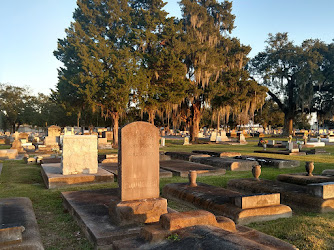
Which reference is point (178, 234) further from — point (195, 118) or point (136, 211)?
point (195, 118)

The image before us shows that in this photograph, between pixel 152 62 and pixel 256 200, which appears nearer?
pixel 256 200

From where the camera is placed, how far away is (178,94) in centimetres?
2444

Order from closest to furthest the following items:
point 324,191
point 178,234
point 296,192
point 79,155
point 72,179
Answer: point 178,234 → point 324,191 → point 296,192 → point 72,179 → point 79,155

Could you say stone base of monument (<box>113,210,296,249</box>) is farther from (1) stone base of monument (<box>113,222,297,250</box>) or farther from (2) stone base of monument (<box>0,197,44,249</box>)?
(2) stone base of monument (<box>0,197,44,249</box>)

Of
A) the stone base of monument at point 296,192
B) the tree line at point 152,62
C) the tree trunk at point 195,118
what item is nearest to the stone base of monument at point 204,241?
the stone base of monument at point 296,192

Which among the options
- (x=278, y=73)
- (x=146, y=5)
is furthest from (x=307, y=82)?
(x=146, y=5)

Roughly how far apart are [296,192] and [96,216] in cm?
461

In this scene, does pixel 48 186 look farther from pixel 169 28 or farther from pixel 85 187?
pixel 169 28

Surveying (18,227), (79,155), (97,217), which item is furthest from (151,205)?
(79,155)

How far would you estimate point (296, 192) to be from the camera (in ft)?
21.4

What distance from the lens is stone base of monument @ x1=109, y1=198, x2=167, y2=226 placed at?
4418 millimetres

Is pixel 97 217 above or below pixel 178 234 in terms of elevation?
below

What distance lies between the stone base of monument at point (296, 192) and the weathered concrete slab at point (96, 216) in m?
3.59

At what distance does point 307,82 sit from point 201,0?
56.0 ft
